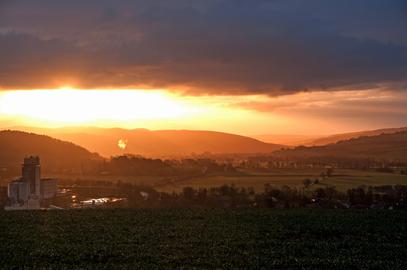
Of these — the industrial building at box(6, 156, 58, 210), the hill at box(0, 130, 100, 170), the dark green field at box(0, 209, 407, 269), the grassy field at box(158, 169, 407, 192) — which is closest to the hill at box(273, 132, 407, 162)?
the grassy field at box(158, 169, 407, 192)

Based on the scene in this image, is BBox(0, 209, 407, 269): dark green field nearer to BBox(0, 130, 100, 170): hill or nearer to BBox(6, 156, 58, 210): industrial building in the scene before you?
BBox(6, 156, 58, 210): industrial building

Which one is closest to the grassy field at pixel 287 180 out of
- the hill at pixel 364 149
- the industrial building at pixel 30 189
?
the industrial building at pixel 30 189

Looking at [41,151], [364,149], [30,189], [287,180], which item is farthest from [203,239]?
[364,149]

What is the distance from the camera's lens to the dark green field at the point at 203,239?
67.8ft

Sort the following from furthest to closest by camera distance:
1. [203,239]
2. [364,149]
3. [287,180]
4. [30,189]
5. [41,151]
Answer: [364,149] → [41,151] → [287,180] → [30,189] → [203,239]

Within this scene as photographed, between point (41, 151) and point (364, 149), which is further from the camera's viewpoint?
point (364, 149)

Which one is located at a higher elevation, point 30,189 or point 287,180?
point 30,189

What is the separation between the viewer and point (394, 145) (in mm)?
136875

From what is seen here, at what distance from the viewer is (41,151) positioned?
81.7 m

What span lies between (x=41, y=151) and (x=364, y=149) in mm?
83841

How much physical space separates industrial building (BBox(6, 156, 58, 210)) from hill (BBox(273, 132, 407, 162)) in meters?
81.3

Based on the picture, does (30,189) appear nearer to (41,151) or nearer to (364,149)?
(41,151)

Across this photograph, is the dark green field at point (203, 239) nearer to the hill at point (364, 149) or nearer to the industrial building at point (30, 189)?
the industrial building at point (30, 189)

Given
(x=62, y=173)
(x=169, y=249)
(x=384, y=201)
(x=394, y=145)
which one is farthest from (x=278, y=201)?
(x=394, y=145)
